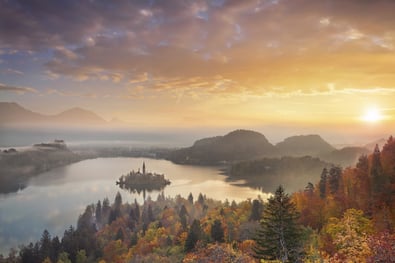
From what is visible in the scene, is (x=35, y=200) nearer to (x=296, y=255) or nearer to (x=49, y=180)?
(x=49, y=180)

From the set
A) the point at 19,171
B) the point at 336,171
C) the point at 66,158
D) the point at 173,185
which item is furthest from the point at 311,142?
the point at 336,171

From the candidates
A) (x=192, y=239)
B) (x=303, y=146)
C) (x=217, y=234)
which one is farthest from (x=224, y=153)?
(x=192, y=239)

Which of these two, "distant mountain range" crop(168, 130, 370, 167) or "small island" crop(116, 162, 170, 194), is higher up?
"distant mountain range" crop(168, 130, 370, 167)

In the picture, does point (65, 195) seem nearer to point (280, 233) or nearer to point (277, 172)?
point (277, 172)

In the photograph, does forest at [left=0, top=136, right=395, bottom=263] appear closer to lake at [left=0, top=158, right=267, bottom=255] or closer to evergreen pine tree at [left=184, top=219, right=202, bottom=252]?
evergreen pine tree at [left=184, top=219, right=202, bottom=252]

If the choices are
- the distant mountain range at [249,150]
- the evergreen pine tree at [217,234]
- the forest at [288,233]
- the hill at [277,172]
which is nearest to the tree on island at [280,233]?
the forest at [288,233]

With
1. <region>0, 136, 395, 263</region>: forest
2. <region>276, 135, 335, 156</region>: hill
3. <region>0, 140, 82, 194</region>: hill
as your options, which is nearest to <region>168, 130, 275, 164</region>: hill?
<region>276, 135, 335, 156</region>: hill

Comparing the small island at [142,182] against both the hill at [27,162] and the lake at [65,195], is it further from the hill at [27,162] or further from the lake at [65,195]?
the hill at [27,162]
